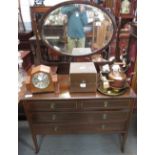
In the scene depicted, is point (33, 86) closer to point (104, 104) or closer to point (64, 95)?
point (64, 95)

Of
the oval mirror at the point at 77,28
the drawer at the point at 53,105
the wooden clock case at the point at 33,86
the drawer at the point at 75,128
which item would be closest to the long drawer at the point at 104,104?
the drawer at the point at 53,105

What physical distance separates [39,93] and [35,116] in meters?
0.23

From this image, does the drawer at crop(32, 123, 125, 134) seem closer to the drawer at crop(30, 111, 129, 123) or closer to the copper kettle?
the drawer at crop(30, 111, 129, 123)

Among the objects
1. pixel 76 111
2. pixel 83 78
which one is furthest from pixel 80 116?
pixel 83 78

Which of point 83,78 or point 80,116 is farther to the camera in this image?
point 80,116

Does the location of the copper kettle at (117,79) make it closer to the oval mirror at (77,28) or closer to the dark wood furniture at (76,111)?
the dark wood furniture at (76,111)

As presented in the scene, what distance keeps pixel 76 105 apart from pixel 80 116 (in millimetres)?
137

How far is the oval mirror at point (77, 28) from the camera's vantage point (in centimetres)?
146

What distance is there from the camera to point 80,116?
1.55 metres

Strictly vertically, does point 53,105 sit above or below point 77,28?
below

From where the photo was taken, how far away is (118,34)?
1.59 metres

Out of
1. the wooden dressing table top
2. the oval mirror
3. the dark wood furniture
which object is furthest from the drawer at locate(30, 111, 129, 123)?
the oval mirror

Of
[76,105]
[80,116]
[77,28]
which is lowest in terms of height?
[80,116]
